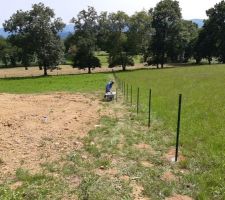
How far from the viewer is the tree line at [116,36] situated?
7656cm

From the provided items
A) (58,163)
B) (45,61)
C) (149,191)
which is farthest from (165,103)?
(45,61)

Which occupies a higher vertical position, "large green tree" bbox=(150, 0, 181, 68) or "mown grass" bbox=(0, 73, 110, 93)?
"large green tree" bbox=(150, 0, 181, 68)

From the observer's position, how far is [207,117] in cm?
1897

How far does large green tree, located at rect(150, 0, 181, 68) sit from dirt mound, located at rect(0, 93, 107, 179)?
2639 inches

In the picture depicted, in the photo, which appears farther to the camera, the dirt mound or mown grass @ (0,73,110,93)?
mown grass @ (0,73,110,93)

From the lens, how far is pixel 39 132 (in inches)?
622

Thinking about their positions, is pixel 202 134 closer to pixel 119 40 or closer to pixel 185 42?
pixel 119 40

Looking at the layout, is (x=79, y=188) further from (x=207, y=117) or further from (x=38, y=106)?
(x=38, y=106)

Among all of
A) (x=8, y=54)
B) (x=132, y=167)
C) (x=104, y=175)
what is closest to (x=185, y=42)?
(x=8, y=54)

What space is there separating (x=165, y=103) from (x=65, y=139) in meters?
11.3

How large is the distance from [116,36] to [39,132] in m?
67.5

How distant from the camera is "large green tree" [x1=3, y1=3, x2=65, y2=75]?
75.8 metres

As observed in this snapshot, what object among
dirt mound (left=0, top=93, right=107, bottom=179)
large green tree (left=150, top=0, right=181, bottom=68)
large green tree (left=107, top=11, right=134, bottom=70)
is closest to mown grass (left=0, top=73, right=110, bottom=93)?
dirt mound (left=0, top=93, right=107, bottom=179)

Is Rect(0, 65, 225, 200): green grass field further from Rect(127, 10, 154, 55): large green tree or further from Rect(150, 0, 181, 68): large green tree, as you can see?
Rect(150, 0, 181, 68): large green tree
